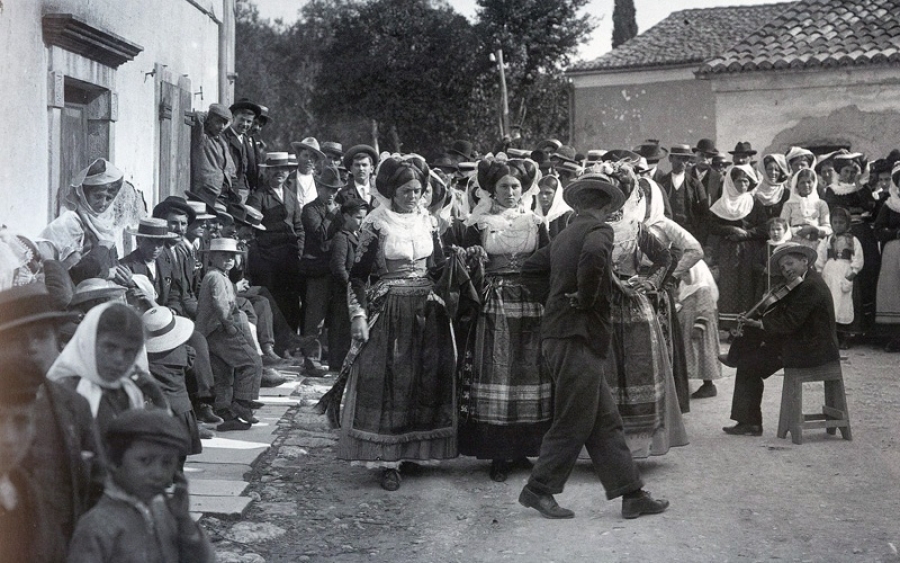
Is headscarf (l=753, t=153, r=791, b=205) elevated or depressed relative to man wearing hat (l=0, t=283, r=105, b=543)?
elevated

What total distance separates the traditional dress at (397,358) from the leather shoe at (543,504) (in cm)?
98

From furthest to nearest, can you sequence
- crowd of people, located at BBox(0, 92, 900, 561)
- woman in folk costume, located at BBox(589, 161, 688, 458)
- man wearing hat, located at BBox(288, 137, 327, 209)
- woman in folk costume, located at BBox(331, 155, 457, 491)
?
man wearing hat, located at BBox(288, 137, 327, 209), woman in folk costume, located at BBox(589, 161, 688, 458), woman in folk costume, located at BBox(331, 155, 457, 491), crowd of people, located at BBox(0, 92, 900, 561)

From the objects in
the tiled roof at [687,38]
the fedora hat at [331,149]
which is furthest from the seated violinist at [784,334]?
the tiled roof at [687,38]

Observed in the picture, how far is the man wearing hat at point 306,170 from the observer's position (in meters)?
11.7

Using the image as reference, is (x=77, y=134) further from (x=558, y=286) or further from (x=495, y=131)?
(x=495, y=131)

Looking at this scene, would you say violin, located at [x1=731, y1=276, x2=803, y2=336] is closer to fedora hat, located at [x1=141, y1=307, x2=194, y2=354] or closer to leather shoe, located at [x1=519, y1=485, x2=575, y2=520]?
leather shoe, located at [x1=519, y1=485, x2=575, y2=520]

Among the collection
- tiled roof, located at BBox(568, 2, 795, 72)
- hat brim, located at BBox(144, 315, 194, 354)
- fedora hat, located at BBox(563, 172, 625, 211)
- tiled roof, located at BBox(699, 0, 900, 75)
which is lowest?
hat brim, located at BBox(144, 315, 194, 354)

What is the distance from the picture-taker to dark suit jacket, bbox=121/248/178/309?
7.05m

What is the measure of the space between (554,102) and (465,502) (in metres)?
28.9

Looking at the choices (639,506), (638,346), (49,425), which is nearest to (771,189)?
(638,346)

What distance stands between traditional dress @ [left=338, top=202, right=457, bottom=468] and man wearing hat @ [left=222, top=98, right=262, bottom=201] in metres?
4.81

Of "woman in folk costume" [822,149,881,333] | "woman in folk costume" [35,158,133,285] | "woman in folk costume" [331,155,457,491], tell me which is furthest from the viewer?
"woman in folk costume" [822,149,881,333]

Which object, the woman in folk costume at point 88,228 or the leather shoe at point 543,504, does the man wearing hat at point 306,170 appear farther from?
the leather shoe at point 543,504

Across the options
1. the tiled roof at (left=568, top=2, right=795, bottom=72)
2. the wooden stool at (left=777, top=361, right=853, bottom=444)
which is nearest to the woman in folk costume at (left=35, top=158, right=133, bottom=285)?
the wooden stool at (left=777, top=361, right=853, bottom=444)
